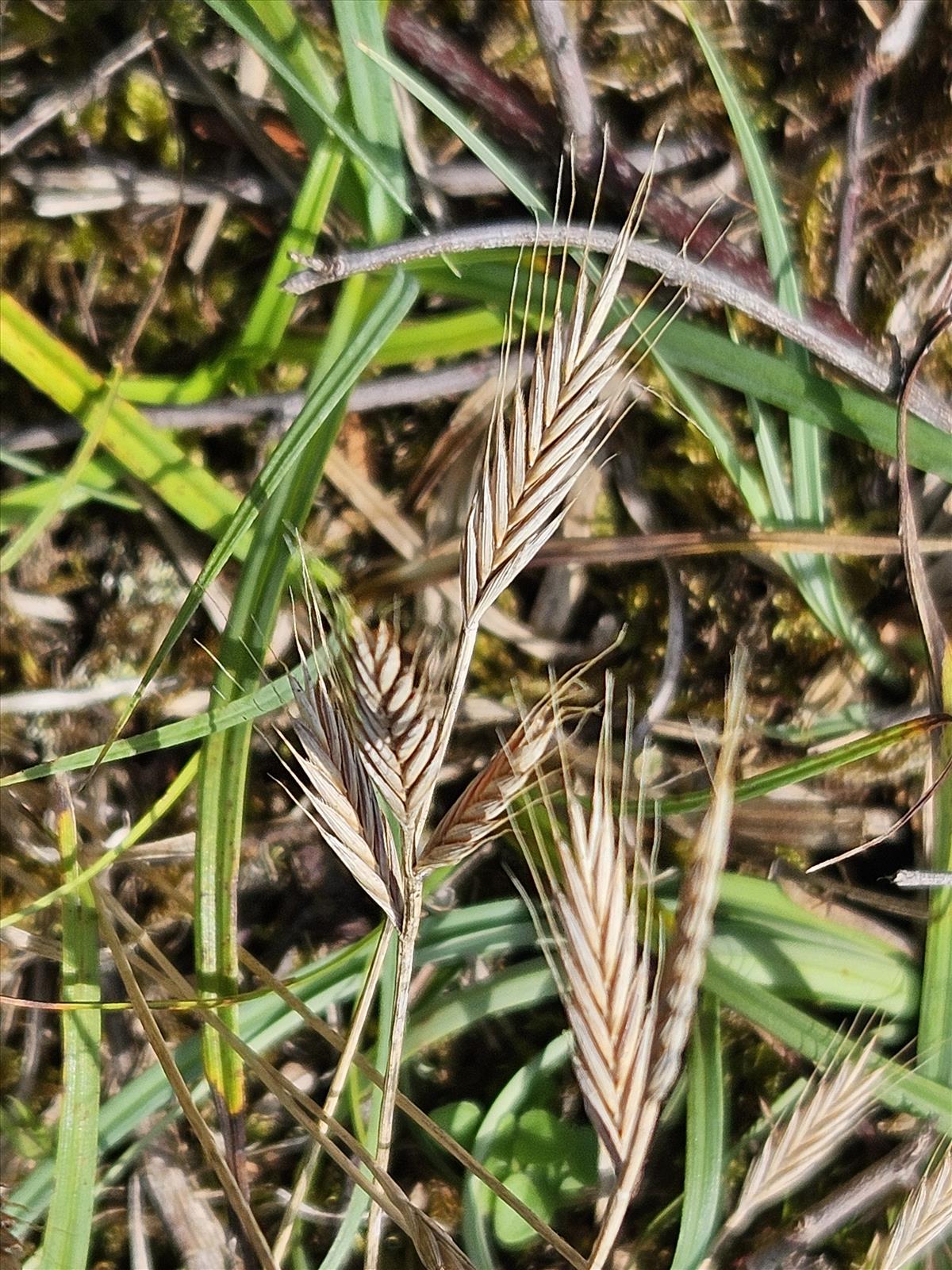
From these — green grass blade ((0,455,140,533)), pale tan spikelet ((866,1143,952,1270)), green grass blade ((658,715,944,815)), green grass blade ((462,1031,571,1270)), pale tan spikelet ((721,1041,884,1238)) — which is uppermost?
green grass blade ((0,455,140,533))

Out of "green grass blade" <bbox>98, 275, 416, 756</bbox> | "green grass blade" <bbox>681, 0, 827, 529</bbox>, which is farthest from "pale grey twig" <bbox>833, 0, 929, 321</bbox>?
"green grass blade" <bbox>98, 275, 416, 756</bbox>

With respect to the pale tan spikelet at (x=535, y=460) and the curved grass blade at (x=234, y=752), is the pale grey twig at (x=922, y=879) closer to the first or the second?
the pale tan spikelet at (x=535, y=460)

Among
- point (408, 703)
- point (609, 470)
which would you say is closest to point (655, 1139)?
point (408, 703)

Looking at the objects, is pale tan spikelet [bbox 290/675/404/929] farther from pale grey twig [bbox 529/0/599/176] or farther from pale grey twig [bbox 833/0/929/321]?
pale grey twig [bbox 833/0/929/321]

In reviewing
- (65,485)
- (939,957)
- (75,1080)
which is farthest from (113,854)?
(939,957)

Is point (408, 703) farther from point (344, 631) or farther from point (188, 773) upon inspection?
point (188, 773)

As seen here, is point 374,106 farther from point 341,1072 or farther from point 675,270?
point 341,1072
